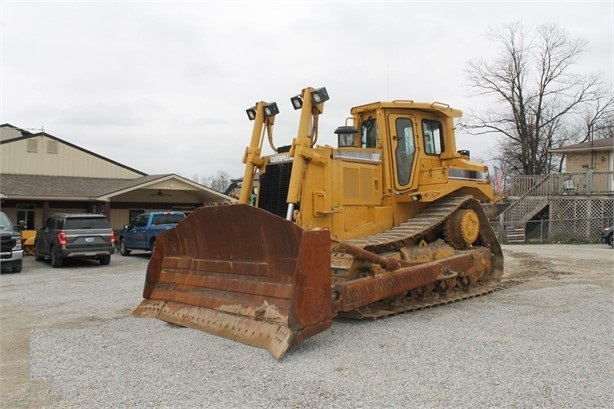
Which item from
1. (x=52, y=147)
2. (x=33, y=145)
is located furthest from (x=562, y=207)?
(x=33, y=145)

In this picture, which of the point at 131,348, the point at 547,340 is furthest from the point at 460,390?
the point at 131,348

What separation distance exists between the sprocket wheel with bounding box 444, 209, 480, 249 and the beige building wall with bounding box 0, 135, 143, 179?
22769 mm

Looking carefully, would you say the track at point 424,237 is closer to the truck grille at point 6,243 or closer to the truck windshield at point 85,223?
the truck grille at point 6,243

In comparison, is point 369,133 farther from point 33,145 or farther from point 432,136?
point 33,145

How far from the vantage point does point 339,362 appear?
539 centimetres

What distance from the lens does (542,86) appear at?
1486 inches

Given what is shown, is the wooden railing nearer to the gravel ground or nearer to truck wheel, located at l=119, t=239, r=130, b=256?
the gravel ground

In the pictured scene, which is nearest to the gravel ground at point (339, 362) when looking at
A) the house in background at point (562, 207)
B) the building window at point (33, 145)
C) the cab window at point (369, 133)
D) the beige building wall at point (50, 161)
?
the cab window at point (369, 133)

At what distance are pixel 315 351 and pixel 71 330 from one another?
11.3 ft

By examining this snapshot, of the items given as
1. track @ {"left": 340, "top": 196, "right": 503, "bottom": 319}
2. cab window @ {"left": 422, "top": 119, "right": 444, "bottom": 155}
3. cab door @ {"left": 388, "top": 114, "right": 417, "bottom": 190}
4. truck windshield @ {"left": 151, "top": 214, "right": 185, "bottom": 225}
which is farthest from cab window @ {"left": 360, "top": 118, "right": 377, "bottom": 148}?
truck windshield @ {"left": 151, "top": 214, "right": 185, "bottom": 225}

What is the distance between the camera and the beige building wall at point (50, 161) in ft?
81.9

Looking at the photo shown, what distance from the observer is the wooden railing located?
24594 mm

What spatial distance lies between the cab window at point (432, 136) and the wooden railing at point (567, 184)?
18493 mm

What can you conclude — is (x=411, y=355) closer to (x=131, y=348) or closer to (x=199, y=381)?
(x=199, y=381)
